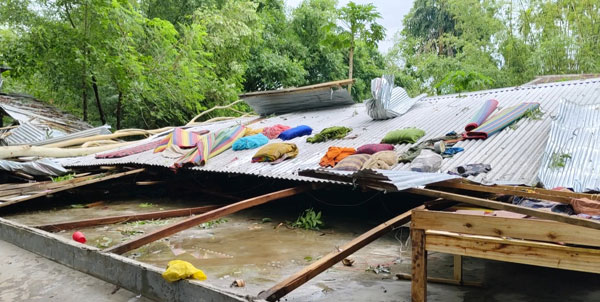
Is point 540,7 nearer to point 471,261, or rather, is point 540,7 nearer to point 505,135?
point 505,135

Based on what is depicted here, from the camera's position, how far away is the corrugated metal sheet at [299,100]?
1205 centimetres

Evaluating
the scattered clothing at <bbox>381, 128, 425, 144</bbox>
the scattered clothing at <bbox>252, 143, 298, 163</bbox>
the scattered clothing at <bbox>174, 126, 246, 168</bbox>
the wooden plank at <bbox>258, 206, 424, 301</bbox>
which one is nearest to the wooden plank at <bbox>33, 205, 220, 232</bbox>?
the scattered clothing at <bbox>174, 126, 246, 168</bbox>

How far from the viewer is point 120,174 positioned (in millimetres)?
10070

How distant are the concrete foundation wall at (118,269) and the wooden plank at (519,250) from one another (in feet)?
5.28

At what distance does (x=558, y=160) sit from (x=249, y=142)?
19.5ft

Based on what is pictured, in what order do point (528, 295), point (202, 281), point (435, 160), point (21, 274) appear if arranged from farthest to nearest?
1. point (435, 160)
2. point (21, 274)
3. point (528, 295)
4. point (202, 281)

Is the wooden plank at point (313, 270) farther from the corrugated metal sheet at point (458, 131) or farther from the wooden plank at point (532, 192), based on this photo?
the corrugated metal sheet at point (458, 131)

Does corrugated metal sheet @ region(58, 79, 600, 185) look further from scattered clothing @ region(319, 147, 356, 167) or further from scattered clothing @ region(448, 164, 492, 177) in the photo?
scattered clothing @ region(319, 147, 356, 167)

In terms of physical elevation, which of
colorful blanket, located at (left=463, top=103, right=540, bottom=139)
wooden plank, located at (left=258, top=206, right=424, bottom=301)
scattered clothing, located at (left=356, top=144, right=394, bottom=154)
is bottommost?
wooden plank, located at (left=258, top=206, right=424, bottom=301)

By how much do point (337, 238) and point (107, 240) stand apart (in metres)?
3.59

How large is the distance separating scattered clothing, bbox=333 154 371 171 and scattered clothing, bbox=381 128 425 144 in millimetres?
947

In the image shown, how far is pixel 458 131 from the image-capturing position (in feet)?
24.3

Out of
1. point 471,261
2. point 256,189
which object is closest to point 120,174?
point 256,189

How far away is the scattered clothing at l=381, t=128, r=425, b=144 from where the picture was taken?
289 inches
